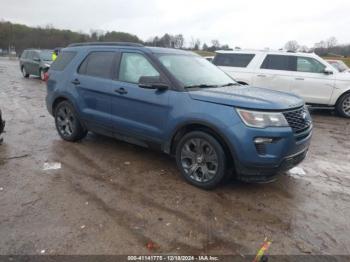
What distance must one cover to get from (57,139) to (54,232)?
11.3 ft

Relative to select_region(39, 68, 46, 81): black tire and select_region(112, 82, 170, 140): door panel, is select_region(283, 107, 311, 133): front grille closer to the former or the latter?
select_region(112, 82, 170, 140): door panel

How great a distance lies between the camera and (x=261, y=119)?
3.77 meters

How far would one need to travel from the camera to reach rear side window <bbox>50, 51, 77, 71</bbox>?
5.99 meters

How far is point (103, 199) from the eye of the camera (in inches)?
154

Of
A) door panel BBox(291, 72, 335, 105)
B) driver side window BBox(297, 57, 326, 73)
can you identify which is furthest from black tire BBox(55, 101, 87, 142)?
driver side window BBox(297, 57, 326, 73)

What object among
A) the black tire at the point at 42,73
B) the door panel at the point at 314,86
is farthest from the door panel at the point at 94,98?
the black tire at the point at 42,73

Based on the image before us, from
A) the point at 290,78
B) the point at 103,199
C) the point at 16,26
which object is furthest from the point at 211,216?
the point at 16,26

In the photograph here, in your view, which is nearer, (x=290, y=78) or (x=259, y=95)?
(x=259, y=95)

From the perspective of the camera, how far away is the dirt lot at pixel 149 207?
10.1ft

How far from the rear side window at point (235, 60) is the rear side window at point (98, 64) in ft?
19.9

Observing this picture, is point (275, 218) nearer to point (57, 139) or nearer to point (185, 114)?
point (185, 114)

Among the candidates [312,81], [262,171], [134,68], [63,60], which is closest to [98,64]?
[134,68]

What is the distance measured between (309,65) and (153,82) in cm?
709

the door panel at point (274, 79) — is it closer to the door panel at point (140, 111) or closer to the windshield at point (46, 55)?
the door panel at point (140, 111)
